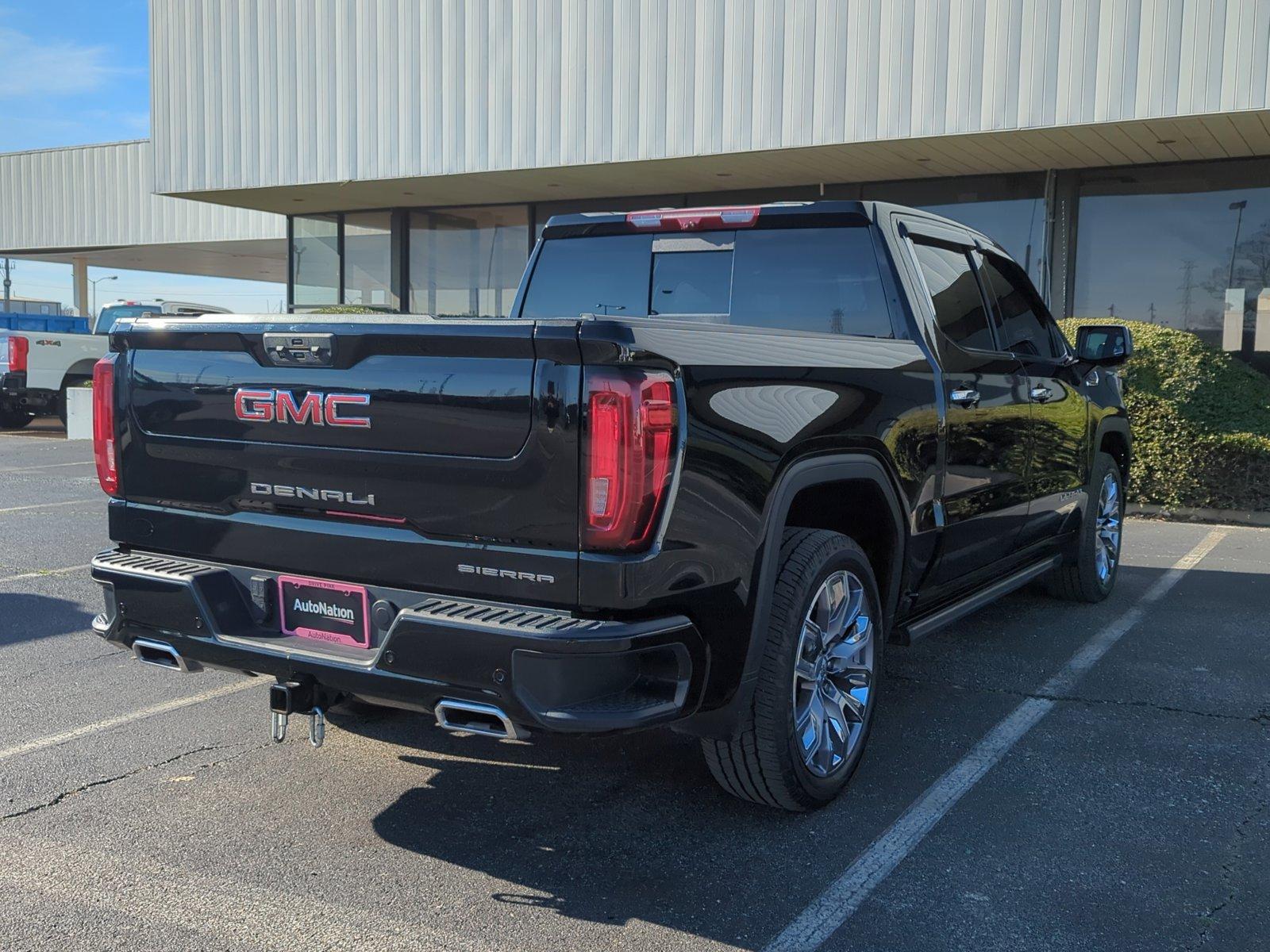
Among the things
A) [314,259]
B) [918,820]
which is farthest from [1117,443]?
[314,259]

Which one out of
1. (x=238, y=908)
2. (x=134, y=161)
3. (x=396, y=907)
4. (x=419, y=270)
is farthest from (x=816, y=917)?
(x=134, y=161)

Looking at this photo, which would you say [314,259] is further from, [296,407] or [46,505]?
[296,407]

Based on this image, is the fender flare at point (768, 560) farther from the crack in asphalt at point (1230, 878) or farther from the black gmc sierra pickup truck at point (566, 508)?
the crack in asphalt at point (1230, 878)

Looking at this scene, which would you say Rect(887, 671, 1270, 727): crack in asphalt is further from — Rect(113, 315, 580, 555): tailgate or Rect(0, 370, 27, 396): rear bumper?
Rect(0, 370, 27, 396): rear bumper

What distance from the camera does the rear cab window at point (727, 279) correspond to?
4453 mm

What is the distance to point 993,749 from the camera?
428cm

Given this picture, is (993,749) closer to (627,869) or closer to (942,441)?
(942,441)

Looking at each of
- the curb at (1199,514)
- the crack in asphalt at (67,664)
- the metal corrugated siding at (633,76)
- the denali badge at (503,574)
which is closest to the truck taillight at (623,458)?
the denali badge at (503,574)

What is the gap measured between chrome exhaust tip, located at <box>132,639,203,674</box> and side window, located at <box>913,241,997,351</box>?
2.91m

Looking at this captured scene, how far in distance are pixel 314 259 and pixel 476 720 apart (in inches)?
732

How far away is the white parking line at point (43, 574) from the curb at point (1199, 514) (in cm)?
884

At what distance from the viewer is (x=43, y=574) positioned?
729cm

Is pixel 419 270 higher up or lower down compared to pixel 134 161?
lower down

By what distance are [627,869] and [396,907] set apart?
65cm
